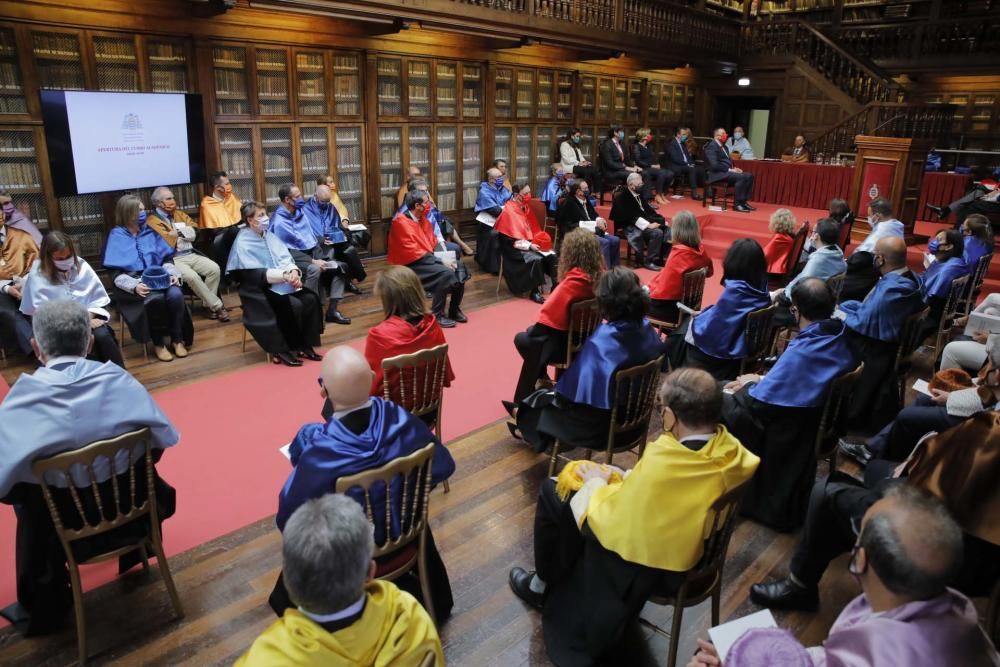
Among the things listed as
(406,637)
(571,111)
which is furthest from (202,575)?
(571,111)

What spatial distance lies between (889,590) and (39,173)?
24.1ft

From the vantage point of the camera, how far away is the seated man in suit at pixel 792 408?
10.7 feet

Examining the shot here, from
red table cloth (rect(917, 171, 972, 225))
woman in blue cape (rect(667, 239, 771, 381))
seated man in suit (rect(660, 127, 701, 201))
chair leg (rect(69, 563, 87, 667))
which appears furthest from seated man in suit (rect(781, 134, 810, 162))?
chair leg (rect(69, 563, 87, 667))

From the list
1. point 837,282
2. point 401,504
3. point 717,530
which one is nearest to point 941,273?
point 837,282

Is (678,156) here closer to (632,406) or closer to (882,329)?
(882,329)

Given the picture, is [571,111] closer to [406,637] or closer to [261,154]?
[261,154]

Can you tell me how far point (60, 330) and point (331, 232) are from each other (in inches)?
189

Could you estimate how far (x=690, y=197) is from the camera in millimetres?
12469

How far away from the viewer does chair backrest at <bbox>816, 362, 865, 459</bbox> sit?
10.7 feet

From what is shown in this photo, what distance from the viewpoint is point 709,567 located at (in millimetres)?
2395

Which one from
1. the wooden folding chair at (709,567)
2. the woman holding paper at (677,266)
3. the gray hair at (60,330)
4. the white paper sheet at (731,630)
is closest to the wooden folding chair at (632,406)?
the wooden folding chair at (709,567)

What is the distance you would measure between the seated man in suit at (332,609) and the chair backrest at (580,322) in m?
2.89

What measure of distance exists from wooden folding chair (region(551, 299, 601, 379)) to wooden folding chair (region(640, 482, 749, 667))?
6.52 feet

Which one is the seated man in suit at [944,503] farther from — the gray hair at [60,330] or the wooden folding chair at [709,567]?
the gray hair at [60,330]
